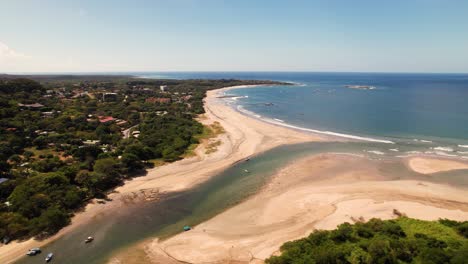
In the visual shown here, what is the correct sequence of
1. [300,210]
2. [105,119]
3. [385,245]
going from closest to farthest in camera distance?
[385,245], [300,210], [105,119]

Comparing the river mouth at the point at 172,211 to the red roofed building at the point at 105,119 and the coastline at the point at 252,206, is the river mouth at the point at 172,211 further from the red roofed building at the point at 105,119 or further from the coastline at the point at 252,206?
the red roofed building at the point at 105,119

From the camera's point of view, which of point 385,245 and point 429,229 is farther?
point 429,229

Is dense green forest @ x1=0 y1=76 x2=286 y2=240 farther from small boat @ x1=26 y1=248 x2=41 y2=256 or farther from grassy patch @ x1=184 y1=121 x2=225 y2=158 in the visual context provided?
small boat @ x1=26 y1=248 x2=41 y2=256

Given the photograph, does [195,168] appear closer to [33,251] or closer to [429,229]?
[33,251]

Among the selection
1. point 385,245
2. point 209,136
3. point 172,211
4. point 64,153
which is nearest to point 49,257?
point 172,211

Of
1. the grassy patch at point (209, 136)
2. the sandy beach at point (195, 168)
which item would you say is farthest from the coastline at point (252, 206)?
the grassy patch at point (209, 136)

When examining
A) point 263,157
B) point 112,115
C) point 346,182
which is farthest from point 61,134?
point 346,182

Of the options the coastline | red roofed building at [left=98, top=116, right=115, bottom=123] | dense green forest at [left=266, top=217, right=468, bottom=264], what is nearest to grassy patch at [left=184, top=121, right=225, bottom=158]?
the coastline
